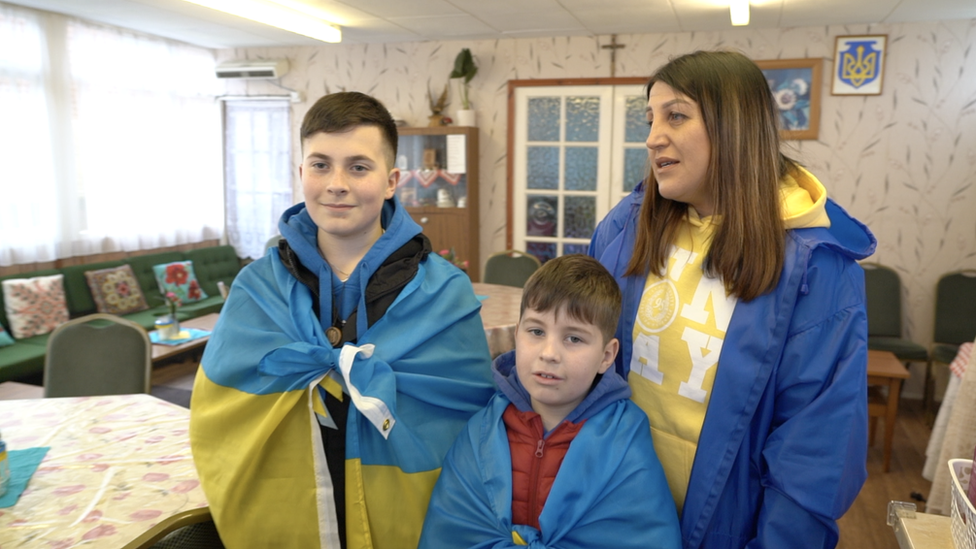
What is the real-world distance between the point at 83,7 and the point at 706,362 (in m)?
5.30

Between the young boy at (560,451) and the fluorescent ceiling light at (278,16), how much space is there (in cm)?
392

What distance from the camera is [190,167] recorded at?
6.30m

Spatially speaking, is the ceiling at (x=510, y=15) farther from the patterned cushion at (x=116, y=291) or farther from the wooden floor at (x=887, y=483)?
the wooden floor at (x=887, y=483)

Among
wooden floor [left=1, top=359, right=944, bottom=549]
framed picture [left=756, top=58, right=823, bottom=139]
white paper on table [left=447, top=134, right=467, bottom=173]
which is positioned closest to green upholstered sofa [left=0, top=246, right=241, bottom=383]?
wooden floor [left=1, top=359, right=944, bottom=549]

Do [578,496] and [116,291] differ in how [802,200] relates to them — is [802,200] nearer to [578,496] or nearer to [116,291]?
[578,496]

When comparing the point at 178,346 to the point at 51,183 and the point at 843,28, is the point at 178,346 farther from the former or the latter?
the point at 843,28

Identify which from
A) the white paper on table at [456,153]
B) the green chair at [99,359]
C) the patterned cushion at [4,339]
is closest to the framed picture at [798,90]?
the white paper on table at [456,153]

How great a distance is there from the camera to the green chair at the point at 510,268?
4.83m

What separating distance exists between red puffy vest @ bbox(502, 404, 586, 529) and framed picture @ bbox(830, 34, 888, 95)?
15.5 feet

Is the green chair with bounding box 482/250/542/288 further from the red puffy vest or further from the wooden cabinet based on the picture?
the red puffy vest

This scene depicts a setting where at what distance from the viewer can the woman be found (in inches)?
44.7

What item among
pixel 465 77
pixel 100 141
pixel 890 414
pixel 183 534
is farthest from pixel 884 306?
pixel 100 141

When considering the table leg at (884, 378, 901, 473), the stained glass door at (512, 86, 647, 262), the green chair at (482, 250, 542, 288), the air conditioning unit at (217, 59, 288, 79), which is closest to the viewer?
the table leg at (884, 378, 901, 473)

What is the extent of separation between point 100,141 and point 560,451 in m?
5.55
